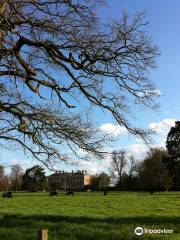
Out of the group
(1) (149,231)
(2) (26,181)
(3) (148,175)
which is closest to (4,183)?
(2) (26,181)

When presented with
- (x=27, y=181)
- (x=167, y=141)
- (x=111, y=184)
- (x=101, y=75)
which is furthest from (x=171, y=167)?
(x=101, y=75)

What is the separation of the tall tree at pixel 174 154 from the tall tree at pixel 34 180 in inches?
1880

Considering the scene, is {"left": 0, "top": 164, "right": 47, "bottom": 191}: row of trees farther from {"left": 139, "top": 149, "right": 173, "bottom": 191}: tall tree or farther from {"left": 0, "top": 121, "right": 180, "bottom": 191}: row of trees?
{"left": 139, "top": 149, "right": 173, "bottom": 191}: tall tree

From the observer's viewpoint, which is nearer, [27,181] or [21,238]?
Result: [21,238]

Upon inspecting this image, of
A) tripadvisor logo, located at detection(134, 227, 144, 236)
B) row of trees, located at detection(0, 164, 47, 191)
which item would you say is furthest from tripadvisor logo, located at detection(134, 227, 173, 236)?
row of trees, located at detection(0, 164, 47, 191)

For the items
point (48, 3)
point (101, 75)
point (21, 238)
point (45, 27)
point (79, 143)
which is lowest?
point (21, 238)

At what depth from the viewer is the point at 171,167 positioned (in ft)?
281

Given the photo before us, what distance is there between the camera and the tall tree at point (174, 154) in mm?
85062

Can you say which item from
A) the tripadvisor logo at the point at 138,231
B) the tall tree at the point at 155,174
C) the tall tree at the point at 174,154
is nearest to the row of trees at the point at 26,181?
the tall tree at the point at 155,174

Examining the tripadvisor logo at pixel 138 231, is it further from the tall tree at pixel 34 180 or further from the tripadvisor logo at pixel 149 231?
the tall tree at pixel 34 180

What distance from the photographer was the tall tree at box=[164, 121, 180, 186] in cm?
8506

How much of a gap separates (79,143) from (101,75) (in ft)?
6.87

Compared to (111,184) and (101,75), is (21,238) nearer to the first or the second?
(101,75)

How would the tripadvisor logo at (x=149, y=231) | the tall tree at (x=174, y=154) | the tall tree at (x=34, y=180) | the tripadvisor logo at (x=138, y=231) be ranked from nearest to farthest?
the tripadvisor logo at (x=138, y=231) < the tripadvisor logo at (x=149, y=231) < the tall tree at (x=174, y=154) < the tall tree at (x=34, y=180)
